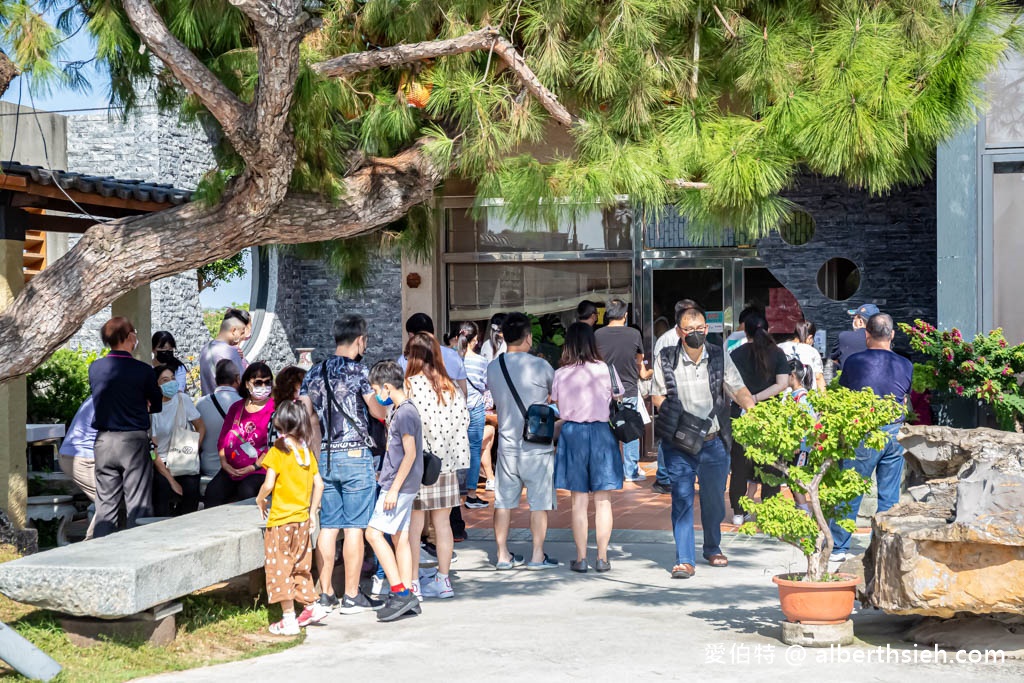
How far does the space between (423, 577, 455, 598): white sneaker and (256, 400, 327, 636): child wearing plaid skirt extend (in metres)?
0.82

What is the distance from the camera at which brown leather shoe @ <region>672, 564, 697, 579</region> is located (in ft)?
22.8

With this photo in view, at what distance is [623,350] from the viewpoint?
10117 mm

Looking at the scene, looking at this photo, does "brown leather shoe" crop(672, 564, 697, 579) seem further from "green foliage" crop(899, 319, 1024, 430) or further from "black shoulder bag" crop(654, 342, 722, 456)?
"green foliage" crop(899, 319, 1024, 430)

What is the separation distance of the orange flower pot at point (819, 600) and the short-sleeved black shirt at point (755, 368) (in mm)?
2893

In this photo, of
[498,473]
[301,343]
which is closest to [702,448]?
[498,473]

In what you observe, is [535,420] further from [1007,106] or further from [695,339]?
[1007,106]

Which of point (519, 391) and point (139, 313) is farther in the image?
point (139, 313)

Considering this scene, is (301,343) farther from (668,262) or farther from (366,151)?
(366,151)

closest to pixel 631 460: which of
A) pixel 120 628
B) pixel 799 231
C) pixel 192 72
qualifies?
pixel 799 231

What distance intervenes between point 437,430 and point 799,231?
268 inches

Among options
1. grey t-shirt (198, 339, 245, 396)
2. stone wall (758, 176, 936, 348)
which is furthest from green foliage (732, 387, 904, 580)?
stone wall (758, 176, 936, 348)

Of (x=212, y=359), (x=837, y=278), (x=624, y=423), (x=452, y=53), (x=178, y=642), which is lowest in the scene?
(x=178, y=642)

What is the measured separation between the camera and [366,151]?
6.68 meters

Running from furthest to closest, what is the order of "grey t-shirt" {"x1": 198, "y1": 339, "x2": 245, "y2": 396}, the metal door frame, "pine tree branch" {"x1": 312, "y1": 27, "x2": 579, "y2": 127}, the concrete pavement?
the metal door frame, "grey t-shirt" {"x1": 198, "y1": 339, "x2": 245, "y2": 396}, "pine tree branch" {"x1": 312, "y1": 27, "x2": 579, "y2": 127}, the concrete pavement
